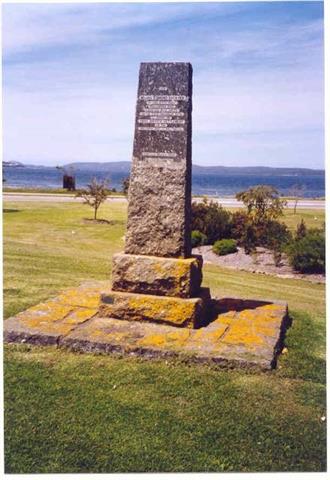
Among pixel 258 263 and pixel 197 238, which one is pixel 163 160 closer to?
pixel 258 263

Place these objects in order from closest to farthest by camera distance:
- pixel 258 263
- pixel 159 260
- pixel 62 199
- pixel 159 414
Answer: pixel 159 414
pixel 159 260
pixel 258 263
pixel 62 199

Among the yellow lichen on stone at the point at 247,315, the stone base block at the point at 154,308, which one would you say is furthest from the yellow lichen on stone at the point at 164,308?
the yellow lichen on stone at the point at 247,315

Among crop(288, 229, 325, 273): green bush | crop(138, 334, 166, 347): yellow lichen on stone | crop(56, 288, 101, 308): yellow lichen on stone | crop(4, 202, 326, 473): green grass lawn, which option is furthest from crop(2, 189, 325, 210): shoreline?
crop(4, 202, 326, 473): green grass lawn

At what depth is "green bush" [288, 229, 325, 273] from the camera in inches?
519

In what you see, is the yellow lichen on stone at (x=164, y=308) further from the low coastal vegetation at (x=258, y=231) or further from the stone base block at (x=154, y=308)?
the low coastal vegetation at (x=258, y=231)

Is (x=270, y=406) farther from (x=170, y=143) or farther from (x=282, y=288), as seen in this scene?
(x=282, y=288)

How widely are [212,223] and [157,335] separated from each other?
441 inches

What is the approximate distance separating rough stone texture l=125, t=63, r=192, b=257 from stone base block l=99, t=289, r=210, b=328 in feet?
1.99

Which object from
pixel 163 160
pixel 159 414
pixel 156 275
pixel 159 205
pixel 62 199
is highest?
pixel 62 199

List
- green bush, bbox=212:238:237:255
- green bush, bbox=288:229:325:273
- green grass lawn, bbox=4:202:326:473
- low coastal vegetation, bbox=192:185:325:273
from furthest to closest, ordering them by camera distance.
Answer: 1. green bush, bbox=212:238:237:255
2. low coastal vegetation, bbox=192:185:325:273
3. green bush, bbox=288:229:325:273
4. green grass lawn, bbox=4:202:326:473

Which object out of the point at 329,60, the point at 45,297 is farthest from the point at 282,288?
the point at 329,60

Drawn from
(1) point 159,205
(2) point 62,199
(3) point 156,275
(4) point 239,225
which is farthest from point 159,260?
(2) point 62,199

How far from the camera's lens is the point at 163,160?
5.94 m

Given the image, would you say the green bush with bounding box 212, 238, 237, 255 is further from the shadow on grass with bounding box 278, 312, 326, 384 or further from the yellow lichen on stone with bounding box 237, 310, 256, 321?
the yellow lichen on stone with bounding box 237, 310, 256, 321
